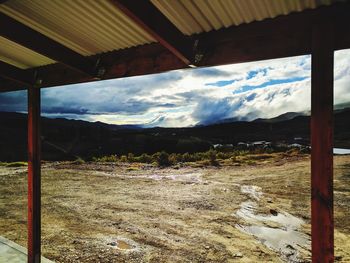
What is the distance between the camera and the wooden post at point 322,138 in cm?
184

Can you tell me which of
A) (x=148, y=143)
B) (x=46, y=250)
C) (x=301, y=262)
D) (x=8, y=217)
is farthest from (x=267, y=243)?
(x=148, y=143)

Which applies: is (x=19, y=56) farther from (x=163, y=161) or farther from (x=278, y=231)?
(x=163, y=161)

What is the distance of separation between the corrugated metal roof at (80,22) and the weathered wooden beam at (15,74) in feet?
3.65

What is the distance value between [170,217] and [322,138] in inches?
274

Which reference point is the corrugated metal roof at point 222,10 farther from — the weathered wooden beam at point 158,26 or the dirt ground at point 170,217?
the dirt ground at point 170,217

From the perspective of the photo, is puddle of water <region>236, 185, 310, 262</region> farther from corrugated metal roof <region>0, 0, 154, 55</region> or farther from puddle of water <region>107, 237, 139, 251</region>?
corrugated metal roof <region>0, 0, 154, 55</region>

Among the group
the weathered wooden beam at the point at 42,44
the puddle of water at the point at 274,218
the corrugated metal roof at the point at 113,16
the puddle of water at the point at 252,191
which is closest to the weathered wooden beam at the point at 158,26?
the corrugated metal roof at the point at 113,16

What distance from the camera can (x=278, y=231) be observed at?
7.12m

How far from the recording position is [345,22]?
1825 mm

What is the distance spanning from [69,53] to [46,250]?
430 centimetres

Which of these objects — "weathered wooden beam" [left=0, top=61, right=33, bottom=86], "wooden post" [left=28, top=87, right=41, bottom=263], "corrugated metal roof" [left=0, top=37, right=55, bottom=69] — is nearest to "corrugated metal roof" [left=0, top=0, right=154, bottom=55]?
"corrugated metal roof" [left=0, top=37, right=55, bottom=69]

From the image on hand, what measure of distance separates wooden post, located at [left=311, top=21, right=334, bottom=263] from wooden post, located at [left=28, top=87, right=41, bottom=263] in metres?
3.38

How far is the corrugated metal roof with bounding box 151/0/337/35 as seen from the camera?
1894 millimetres

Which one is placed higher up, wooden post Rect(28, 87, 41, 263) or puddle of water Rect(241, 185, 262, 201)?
wooden post Rect(28, 87, 41, 263)
